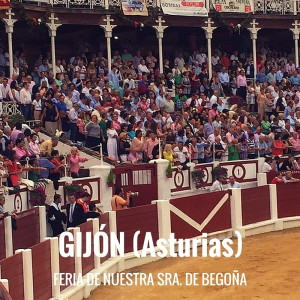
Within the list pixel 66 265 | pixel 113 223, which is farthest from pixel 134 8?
pixel 66 265

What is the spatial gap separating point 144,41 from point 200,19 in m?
2.18

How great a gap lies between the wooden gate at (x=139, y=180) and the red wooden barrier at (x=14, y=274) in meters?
8.07

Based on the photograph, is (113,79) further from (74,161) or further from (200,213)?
(200,213)

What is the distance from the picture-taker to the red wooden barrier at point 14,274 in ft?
41.8

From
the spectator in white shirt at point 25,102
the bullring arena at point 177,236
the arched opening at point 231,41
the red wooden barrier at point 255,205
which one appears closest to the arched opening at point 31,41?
the arched opening at point 231,41

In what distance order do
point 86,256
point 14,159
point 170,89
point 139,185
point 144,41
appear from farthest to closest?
point 144,41 → point 170,89 → point 139,185 → point 14,159 → point 86,256

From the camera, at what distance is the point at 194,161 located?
23.4m

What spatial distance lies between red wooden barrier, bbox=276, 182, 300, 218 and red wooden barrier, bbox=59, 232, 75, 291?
25.6 ft

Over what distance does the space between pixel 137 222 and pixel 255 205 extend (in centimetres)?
414

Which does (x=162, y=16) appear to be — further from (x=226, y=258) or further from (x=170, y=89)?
(x=226, y=258)

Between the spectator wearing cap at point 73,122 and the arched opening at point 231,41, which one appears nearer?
the spectator wearing cap at point 73,122

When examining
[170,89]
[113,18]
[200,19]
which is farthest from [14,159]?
[200,19]

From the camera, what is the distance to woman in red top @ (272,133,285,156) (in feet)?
81.6

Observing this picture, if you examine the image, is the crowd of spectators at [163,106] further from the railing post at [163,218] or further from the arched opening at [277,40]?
the arched opening at [277,40]
